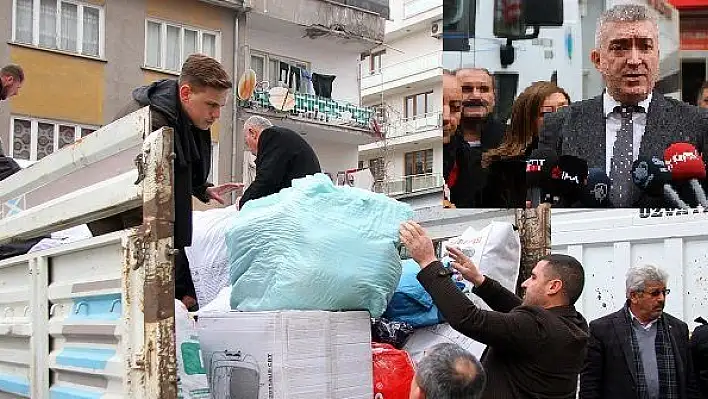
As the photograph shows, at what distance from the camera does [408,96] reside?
30.6 meters

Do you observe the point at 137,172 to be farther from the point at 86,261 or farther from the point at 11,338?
the point at 11,338

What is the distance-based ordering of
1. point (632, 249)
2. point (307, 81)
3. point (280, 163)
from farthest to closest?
point (307, 81) → point (632, 249) → point (280, 163)

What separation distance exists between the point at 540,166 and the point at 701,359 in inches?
49.9

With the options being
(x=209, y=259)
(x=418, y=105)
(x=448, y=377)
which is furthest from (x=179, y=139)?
(x=418, y=105)

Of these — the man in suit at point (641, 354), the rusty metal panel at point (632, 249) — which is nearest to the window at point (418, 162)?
the rusty metal panel at point (632, 249)

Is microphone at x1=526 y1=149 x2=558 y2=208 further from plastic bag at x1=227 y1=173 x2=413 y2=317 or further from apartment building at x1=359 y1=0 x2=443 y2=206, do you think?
apartment building at x1=359 y1=0 x2=443 y2=206

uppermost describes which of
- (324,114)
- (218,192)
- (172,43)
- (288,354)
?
(172,43)

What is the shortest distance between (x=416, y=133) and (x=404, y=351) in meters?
25.6

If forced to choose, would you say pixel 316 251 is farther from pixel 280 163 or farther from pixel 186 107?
pixel 280 163

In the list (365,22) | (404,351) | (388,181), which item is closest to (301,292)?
(404,351)

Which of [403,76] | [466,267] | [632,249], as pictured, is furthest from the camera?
[403,76]

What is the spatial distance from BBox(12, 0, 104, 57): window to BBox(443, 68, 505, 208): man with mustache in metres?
13.8

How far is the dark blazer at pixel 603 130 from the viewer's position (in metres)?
3.50

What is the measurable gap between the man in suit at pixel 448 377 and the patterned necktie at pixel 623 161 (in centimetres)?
151
